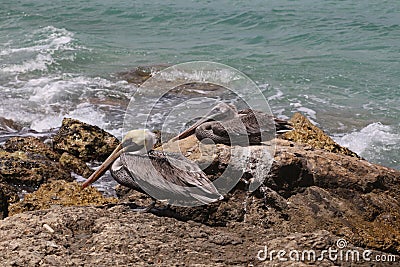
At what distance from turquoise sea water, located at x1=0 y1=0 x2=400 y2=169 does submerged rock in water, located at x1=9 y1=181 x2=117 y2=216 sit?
4194 mm

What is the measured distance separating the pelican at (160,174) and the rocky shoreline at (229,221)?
0.39ft

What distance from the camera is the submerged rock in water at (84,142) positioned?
7520 mm

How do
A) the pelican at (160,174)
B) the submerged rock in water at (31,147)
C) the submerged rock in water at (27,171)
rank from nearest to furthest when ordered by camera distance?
the pelican at (160,174), the submerged rock in water at (27,171), the submerged rock in water at (31,147)

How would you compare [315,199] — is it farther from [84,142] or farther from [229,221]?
[84,142]

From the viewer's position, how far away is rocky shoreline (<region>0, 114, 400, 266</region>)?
9.73 feet

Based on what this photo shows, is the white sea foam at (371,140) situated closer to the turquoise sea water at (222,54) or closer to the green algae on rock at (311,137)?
the turquoise sea water at (222,54)

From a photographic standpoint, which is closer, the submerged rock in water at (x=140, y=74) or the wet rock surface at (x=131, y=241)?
the wet rock surface at (x=131, y=241)

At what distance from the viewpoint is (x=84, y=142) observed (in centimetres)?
757

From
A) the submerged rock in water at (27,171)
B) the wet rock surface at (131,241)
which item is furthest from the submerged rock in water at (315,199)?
the submerged rock in water at (27,171)

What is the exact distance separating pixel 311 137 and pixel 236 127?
3.47 ft

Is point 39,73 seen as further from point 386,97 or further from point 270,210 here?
point 270,210

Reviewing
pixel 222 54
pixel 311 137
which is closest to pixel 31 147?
pixel 311 137

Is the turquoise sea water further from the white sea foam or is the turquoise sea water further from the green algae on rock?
the green algae on rock

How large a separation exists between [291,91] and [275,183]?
29.2 feet
